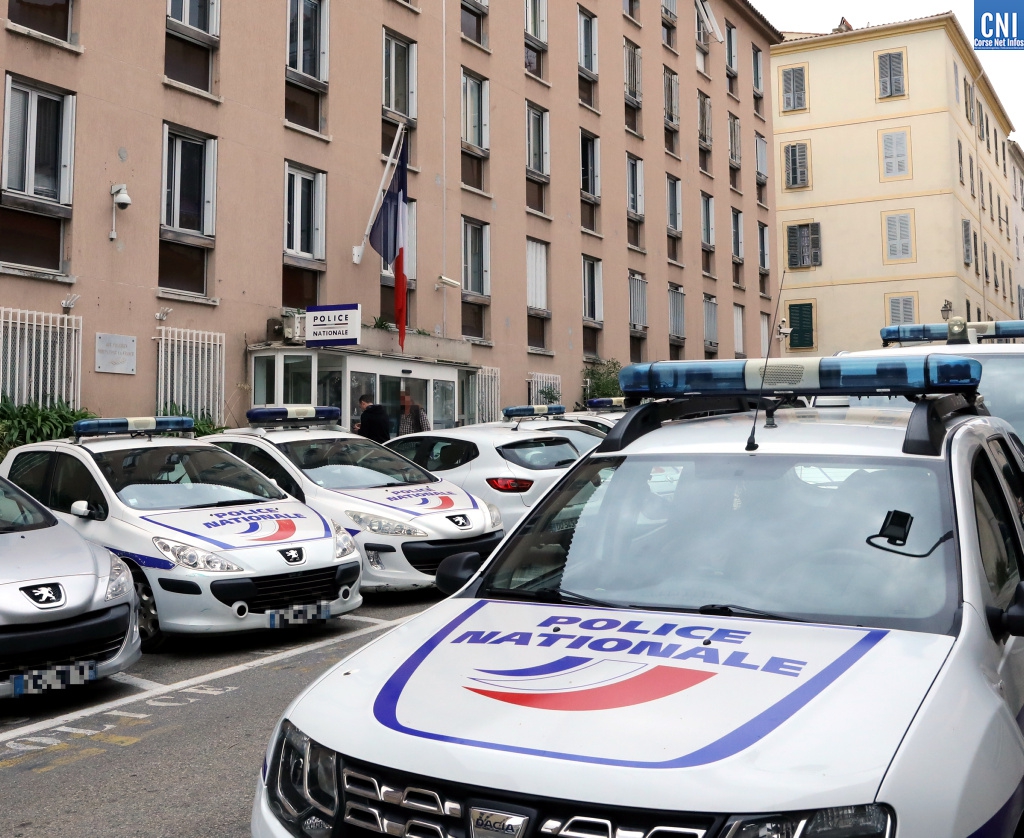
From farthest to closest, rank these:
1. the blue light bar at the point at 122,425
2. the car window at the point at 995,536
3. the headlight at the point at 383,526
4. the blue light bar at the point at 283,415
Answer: the blue light bar at the point at 283,415 → the headlight at the point at 383,526 → the blue light bar at the point at 122,425 → the car window at the point at 995,536

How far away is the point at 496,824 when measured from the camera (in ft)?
7.48

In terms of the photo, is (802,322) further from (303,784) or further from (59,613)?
(303,784)

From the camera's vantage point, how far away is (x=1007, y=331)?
9.16 m

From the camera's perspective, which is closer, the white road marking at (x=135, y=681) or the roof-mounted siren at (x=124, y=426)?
the white road marking at (x=135, y=681)


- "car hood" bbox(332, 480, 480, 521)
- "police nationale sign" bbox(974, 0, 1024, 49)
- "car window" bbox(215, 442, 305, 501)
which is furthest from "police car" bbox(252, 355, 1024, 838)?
"police nationale sign" bbox(974, 0, 1024, 49)

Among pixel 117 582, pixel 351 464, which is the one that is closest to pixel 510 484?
pixel 351 464

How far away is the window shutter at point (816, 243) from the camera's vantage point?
44688 millimetres

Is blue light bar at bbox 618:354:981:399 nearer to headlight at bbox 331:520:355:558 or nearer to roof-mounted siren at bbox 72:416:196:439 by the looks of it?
headlight at bbox 331:520:355:558

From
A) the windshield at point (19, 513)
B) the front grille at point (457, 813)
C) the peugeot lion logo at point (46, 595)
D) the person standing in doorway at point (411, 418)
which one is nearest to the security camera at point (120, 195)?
the person standing in doorway at point (411, 418)

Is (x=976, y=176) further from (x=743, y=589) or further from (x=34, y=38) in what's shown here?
(x=743, y=589)

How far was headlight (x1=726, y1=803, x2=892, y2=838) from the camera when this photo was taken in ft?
7.11

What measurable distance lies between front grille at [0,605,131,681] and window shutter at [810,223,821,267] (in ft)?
136

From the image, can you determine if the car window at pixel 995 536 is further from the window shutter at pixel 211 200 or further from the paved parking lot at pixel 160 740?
the window shutter at pixel 211 200

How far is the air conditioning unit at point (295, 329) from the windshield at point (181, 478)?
8.22 metres
